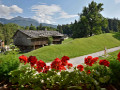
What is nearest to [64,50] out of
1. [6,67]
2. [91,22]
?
[6,67]

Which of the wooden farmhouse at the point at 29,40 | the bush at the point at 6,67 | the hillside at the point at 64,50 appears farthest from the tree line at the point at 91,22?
the bush at the point at 6,67

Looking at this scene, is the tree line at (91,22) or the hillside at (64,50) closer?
the hillside at (64,50)

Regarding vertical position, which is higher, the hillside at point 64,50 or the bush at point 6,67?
the bush at point 6,67

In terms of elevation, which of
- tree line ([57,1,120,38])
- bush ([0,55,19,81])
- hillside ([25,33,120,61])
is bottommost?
hillside ([25,33,120,61])

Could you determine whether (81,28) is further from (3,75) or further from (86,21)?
(3,75)

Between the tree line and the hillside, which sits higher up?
the tree line

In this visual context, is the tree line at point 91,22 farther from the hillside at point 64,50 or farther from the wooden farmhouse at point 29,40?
the hillside at point 64,50

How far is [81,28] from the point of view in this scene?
33.5 m

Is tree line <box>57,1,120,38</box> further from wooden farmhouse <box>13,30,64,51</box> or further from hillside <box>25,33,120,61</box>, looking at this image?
hillside <box>25,33,120,61</box>

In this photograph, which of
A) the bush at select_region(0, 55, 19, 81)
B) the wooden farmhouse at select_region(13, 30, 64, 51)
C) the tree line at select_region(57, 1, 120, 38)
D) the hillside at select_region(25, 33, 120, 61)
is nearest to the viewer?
the bush at select_region(0, 55, 19, 81)

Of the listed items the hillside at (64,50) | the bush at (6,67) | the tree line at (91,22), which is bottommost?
the hillside at (64,50)

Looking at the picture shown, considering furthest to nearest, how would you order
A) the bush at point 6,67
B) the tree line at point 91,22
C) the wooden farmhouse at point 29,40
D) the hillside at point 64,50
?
1. the tree line at point 91,22
2. the wooden farmhouse at point 29,40
3. the hillside at point 64,50
4. the bush at point 6,67

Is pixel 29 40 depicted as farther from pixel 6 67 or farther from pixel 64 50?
pixel 6 67

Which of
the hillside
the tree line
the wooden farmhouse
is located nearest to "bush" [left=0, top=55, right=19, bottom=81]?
the hillside
